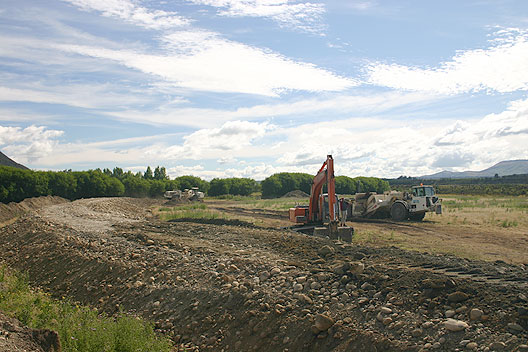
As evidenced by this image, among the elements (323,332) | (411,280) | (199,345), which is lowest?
(199,345)

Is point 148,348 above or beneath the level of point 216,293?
beneath

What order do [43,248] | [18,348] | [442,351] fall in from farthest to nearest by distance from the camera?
[43,248] < [18,348] < [442,351]

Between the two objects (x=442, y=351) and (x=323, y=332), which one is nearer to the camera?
(x=442, y=351)

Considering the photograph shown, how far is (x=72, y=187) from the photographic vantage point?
50.8 metres

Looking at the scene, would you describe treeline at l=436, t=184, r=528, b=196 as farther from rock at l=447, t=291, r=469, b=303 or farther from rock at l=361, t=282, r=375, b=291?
rock at l=447, t=291, r=469, b=303

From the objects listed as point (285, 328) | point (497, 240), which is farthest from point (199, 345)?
point (497, 240)

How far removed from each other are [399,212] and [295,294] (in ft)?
68.1

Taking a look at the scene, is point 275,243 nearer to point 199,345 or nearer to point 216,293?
point 216,293

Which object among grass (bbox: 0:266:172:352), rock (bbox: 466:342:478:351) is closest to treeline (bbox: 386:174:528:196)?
grass (bbox: 0:266:172:352)

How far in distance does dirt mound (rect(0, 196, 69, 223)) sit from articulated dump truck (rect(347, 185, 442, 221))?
77.2 ft

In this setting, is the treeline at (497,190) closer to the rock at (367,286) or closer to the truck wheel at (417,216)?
the truck wheel at (417,216)

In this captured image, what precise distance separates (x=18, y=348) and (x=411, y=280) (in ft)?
19.6

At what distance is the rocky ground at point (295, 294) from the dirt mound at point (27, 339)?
2.22 m

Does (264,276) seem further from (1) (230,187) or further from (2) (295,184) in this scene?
(1) (230,187)
